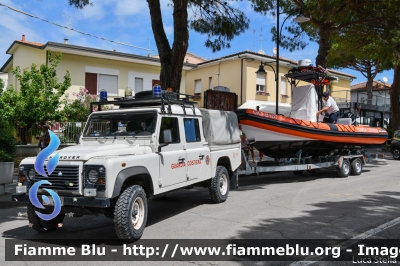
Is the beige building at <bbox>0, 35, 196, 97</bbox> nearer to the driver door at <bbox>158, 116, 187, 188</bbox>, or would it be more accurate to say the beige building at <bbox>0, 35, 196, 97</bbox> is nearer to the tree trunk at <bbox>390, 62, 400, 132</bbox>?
the driver door at <bbox>158, 116, 187, 188</bbox>

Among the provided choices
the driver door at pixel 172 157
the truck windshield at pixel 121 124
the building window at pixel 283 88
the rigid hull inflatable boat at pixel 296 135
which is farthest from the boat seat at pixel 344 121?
the building window at pixel 283 88

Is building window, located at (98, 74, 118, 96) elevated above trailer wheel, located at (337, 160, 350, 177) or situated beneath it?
elevated above

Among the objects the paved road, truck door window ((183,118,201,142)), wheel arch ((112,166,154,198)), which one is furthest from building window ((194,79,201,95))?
wheel arch ((112,166,154,198))

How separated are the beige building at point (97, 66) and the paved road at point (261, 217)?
1162 cm

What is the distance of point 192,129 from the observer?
7520mm

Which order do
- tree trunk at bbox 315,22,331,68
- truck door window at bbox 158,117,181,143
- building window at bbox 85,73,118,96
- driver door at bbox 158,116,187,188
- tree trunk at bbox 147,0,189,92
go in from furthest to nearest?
building window at bbox 85,73,118,96
tree trunk at bbox 315,22,331,68
tree trunk at bbox 147,0,189,92
truck door window at bbox 158,117,181,143
driver door at bbox 158,116,187,188

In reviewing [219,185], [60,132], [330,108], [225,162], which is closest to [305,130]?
[330,108]

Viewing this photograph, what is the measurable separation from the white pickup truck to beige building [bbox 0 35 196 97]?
12.6 m

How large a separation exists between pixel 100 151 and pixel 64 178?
636 millimetres

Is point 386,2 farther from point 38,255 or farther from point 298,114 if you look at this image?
point 38,255

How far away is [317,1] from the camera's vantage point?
16.5m

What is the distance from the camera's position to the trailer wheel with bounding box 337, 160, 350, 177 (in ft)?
41.7

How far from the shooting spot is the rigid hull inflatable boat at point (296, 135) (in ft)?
33.8

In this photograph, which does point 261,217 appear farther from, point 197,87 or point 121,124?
point 197,87
